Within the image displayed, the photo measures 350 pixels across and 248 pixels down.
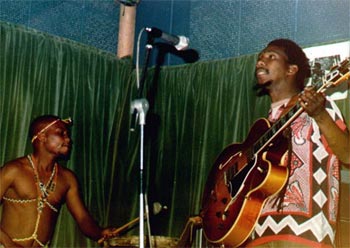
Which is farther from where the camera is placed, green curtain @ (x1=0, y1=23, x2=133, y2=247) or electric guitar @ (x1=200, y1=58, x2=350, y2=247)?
green curtain @ (x1=0, y1=23, x2=133, y2=247)

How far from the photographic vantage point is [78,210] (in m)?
4.51

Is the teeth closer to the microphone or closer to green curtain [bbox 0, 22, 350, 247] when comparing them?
green curtain [bbox 0, 22, 350, 247]

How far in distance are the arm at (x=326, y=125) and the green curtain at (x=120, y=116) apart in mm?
1052

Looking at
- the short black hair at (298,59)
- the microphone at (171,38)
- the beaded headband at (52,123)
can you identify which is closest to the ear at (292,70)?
the short black hair at (298,59)

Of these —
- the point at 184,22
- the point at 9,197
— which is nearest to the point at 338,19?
the point at 184,22

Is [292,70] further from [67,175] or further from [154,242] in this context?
[67,175]

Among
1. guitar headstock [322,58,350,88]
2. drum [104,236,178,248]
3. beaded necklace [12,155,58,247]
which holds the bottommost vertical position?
drum [104,236,178,248]

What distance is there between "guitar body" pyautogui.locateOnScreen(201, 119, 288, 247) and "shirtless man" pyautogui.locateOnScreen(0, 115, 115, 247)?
943 millimetres

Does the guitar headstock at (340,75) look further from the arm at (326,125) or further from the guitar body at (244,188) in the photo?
the guitar body at (244,188)

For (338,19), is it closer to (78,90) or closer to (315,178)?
(315,178)

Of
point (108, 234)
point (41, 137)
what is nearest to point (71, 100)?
point (41, 137)

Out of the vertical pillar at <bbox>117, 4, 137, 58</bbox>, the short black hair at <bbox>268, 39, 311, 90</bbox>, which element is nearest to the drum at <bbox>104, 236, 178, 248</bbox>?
the short black hair at <bbox>268, 39, 311, 90</bbox>

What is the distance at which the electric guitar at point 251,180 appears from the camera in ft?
9.96

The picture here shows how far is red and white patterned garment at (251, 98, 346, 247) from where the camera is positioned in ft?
9.72
